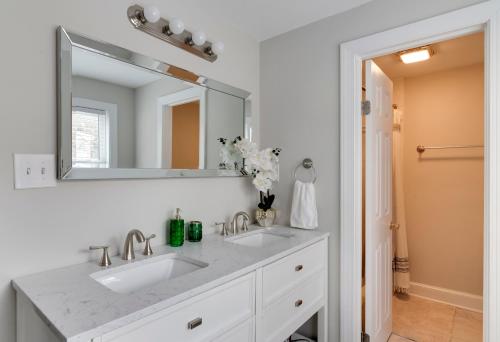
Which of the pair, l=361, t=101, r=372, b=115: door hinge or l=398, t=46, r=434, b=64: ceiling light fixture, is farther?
l=398, t=46, r=434, b=64: ceiling light fixture

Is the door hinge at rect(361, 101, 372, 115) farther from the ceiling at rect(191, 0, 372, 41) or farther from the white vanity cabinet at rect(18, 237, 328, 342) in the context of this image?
the white vanity cabinet at rect(18, 237, 328, 342)

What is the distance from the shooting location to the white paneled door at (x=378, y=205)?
1.84 metres

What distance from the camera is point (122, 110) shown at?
1.40m

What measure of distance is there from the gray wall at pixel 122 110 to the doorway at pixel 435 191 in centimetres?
173

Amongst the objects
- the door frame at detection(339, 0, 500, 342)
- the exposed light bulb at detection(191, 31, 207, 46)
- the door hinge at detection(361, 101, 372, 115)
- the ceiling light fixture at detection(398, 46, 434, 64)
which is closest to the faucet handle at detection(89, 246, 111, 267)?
the exposed light bulb at detection(191, 31, 207, 46)

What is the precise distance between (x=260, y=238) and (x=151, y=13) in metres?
1.42

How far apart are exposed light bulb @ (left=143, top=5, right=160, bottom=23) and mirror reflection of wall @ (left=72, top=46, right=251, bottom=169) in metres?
0.24

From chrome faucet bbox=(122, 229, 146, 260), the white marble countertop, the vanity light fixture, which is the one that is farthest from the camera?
the vanity light fixture

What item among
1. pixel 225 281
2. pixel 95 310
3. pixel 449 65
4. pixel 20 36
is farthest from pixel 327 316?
pixel 449 65

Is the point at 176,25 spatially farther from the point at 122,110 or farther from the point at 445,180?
the point at 445,180

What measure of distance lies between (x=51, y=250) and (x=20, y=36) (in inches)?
32.1

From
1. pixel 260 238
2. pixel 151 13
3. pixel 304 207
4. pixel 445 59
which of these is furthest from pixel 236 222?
pixel 445 59

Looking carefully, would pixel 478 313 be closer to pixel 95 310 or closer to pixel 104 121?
pixel 95 310

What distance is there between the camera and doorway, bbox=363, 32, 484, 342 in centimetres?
229
